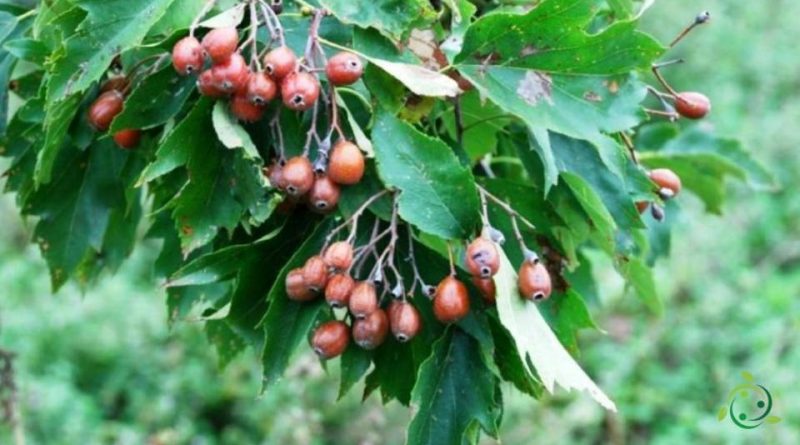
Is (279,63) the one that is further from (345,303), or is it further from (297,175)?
(345,303)

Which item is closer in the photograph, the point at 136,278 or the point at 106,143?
the point at 106,143

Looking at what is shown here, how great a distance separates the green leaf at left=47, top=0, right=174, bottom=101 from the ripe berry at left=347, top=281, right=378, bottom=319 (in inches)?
13.0

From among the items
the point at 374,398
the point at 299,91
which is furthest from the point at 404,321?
the point at 374,398

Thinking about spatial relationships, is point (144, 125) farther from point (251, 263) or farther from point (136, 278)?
point (136, 278)

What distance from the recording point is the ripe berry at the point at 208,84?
0.95m

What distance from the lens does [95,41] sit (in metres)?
1.00

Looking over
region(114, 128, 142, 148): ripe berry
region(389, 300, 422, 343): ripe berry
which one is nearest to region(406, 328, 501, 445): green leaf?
region(389, 300, 422, 343): ripe berry

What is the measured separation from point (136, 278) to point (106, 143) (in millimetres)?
2671

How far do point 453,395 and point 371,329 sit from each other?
0.37 feet

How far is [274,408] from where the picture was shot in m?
3.06

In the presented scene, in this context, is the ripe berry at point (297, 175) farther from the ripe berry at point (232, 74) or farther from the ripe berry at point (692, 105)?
the ripe berry at point (692, 105)

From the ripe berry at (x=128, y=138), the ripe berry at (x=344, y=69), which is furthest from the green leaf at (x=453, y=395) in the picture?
the ripe berry at (x=128, y=138)

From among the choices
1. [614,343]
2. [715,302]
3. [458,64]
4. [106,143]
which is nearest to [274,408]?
[614,343]

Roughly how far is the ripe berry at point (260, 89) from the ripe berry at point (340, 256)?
0.51ft
